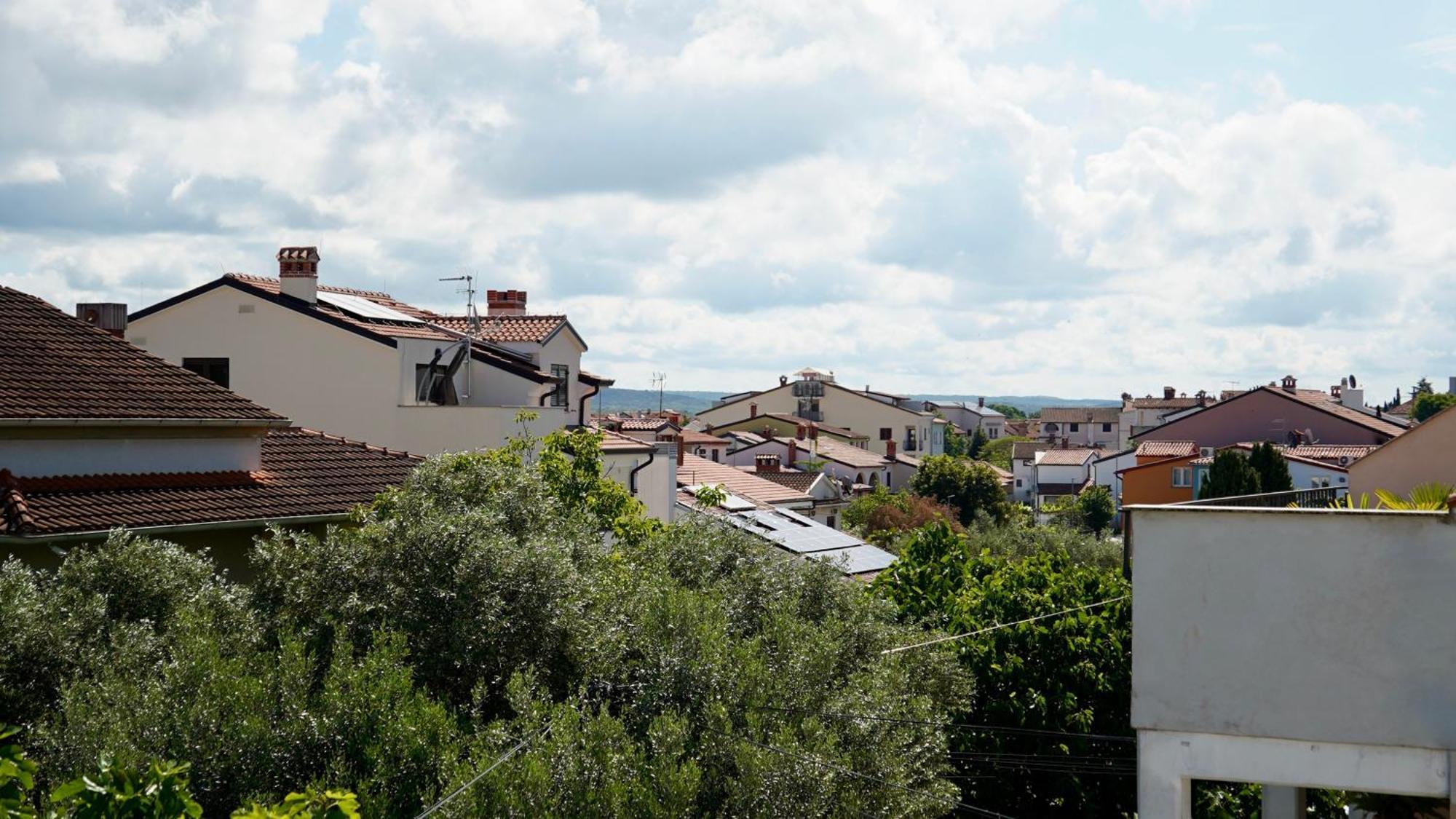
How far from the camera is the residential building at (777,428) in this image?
94.1 meters

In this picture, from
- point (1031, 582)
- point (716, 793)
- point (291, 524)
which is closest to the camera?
point (716, 793)

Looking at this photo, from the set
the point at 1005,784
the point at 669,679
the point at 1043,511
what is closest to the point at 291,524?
the point at 669,679

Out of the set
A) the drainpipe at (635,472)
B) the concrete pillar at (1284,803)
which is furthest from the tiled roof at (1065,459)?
the concrete pillar at (1284,803)

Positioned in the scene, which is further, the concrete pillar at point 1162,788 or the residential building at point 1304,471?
the residential building at point 1304,471

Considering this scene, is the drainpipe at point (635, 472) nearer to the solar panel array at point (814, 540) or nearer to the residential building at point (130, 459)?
the solar panel array at point (814, 540)

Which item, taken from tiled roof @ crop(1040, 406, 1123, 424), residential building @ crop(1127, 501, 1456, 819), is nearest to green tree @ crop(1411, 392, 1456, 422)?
tiled roof @ crop(1040, 406, 1123, 424)

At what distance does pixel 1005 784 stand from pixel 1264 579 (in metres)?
10.1

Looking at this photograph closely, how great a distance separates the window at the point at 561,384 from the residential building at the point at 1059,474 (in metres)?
76.1

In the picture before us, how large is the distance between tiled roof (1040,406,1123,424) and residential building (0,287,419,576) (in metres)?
145

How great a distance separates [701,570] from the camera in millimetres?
16234

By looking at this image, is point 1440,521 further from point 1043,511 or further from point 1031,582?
point 1043,511

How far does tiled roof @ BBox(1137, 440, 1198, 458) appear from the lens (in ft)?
203

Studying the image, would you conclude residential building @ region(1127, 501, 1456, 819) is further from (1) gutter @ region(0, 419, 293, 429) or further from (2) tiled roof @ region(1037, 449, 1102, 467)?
(2) tiled roof @ region(1037, 449, 1102, 467)

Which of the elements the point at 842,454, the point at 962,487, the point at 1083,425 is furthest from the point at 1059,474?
the point at 1083,425
